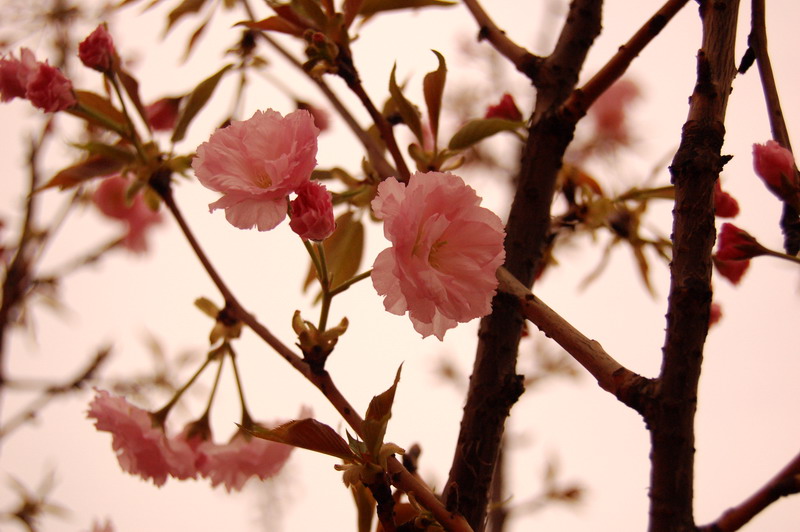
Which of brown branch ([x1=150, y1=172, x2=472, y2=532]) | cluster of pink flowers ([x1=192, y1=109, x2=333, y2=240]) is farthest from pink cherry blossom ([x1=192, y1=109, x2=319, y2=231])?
brown branch ([x1=150, y1=172, x2=472, y2=532])

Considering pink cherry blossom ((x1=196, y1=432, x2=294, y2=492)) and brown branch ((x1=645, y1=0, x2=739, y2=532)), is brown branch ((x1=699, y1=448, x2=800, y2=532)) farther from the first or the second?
pink cherry blossom ((x1=196, y1=432, x2=294, y2=492))

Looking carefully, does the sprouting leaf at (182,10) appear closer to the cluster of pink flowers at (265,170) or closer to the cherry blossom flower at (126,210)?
the cherry blossom flower at (126,210)

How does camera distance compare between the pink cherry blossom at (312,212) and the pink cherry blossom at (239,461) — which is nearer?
the pink cherry blossom at (312,212)

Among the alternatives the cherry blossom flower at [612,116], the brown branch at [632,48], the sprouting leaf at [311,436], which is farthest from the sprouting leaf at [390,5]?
the cherry blossom flower at [612,116]

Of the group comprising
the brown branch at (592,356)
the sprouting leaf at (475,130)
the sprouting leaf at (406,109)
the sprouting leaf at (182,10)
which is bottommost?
the brown branch at (592,356)

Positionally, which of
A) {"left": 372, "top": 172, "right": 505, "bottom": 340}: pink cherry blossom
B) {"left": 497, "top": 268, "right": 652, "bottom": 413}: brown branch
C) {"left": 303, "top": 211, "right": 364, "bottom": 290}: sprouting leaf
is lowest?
{"left": 497, "top": 268, "right": 652, "bottom": 413}: brown branch

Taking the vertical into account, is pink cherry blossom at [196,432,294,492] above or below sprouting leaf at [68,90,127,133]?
below
